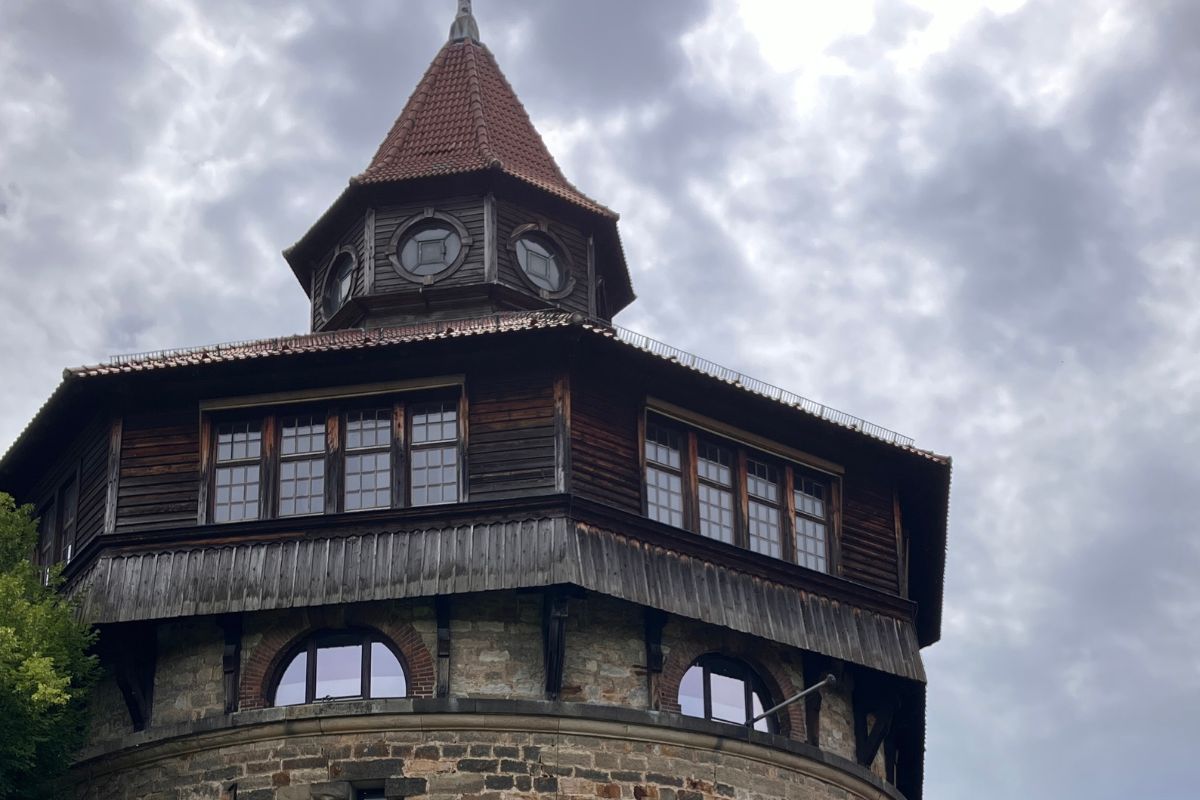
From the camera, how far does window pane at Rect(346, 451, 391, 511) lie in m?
27.5

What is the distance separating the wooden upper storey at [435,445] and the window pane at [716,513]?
0.9 inches

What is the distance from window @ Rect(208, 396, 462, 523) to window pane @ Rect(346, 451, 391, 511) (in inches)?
0.5

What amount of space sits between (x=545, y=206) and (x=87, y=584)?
11005 millimetres

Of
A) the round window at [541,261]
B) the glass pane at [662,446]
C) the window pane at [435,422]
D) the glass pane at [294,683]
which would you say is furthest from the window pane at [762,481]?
the glass pane at [294,683]

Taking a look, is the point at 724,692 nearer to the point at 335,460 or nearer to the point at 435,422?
the point at 435,422

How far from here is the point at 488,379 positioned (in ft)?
92.2

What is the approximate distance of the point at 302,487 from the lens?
1096 inches

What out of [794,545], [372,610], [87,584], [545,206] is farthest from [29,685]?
[545,206]

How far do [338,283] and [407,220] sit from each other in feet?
6.43

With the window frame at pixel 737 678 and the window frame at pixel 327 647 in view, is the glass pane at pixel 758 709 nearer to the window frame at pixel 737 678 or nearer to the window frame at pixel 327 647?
the window frame at pixel 737 678

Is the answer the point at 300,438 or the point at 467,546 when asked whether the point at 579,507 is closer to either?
the point at 467,546

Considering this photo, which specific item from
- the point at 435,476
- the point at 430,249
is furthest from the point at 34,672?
the point at 430,249

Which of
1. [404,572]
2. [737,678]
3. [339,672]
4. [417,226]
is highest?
[417,226]

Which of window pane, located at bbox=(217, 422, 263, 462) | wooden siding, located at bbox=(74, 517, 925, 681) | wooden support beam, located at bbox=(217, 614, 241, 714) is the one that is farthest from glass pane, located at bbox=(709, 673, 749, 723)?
window pane, located at bbox=(217, 422, 263, 462)
